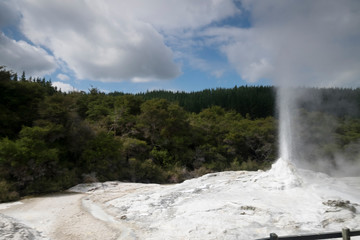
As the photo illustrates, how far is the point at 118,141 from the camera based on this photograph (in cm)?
1714

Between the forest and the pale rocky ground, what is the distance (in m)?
2.42

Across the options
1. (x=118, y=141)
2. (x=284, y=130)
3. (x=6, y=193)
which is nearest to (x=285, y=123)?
(x=284, y=130)

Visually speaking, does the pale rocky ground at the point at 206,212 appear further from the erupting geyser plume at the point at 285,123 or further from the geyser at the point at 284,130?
the erupting geyser plume at the point at 285,123

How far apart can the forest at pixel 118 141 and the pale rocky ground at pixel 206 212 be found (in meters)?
2.42

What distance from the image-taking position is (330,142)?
2233 cm

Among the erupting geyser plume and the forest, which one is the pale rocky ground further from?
the forest

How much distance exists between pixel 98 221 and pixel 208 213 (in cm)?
352

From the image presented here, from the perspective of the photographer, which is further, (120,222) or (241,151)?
(241,151)

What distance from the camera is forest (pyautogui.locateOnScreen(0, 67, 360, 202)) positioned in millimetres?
12422

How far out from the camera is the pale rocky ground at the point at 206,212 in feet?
20.6

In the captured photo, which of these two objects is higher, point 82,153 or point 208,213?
point 82,153

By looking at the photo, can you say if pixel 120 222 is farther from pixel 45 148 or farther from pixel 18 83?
pixel 18 83

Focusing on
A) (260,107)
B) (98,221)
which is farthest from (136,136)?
(260,107)

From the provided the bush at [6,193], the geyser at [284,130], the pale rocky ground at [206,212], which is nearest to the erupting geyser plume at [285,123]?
the geyser at [284,130]
